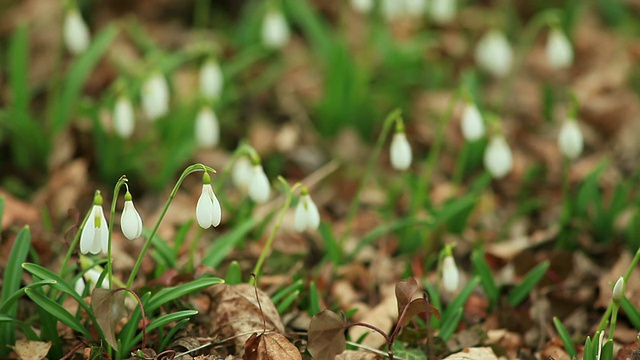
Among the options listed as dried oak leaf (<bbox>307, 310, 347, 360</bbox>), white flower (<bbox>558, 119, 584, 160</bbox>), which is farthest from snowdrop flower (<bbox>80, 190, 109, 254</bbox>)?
white flower (<bbox>558, 119, 584, 160</bbox>)

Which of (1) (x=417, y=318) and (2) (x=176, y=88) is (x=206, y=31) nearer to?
(2) (x=176, y=88)

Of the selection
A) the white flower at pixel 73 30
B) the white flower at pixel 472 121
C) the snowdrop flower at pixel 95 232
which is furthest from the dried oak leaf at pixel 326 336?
the white flower at pixel 73 30

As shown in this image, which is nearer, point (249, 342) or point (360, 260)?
point (249, 342)

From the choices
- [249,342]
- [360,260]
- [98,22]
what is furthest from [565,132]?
[98,22]

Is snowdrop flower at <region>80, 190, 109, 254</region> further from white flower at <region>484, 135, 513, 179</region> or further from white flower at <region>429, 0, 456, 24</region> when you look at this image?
white flower at <region>429, 0, 456, 24</region>

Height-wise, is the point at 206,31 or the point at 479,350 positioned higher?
the point at 206,31

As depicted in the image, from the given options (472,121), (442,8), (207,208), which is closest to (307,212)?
(207,208)

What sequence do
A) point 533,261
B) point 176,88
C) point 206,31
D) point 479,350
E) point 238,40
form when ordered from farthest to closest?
point 206,31, point 238,40, point 176,88, point 533,261, point 479,350

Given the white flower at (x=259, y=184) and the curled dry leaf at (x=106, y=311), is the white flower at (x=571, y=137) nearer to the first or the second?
the white flower at (x=259, y=184)
